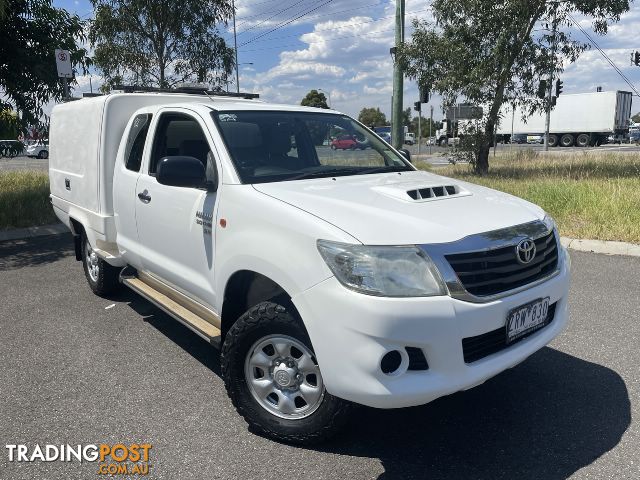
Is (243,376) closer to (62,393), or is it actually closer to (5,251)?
(62,393)

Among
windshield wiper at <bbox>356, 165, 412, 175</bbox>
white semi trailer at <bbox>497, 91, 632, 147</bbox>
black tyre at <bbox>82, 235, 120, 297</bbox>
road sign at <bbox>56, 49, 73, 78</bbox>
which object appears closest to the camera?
windshield wiper at <bbox>356, 165, 412, 175</bbox>

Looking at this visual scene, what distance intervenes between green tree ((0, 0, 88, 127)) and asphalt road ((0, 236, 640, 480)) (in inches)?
231

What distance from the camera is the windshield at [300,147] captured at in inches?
139

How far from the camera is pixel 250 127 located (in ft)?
12.4

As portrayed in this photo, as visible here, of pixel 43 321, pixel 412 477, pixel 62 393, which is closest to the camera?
pixel 412 477

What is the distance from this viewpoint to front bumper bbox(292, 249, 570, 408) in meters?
2.38

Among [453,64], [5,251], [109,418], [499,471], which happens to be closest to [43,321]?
[109,418]

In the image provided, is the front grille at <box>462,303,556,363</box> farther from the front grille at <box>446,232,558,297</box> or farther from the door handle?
the door handle

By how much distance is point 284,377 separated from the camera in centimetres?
289

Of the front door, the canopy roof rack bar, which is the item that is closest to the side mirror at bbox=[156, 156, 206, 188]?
the front door

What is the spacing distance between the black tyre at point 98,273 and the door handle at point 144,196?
1572 mm

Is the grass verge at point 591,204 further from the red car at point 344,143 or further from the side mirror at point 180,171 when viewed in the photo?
the side mirror at point 180,171

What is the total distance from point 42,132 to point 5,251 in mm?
3122

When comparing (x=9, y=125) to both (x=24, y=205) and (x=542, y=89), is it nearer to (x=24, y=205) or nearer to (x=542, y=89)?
(x=24, y=205)
